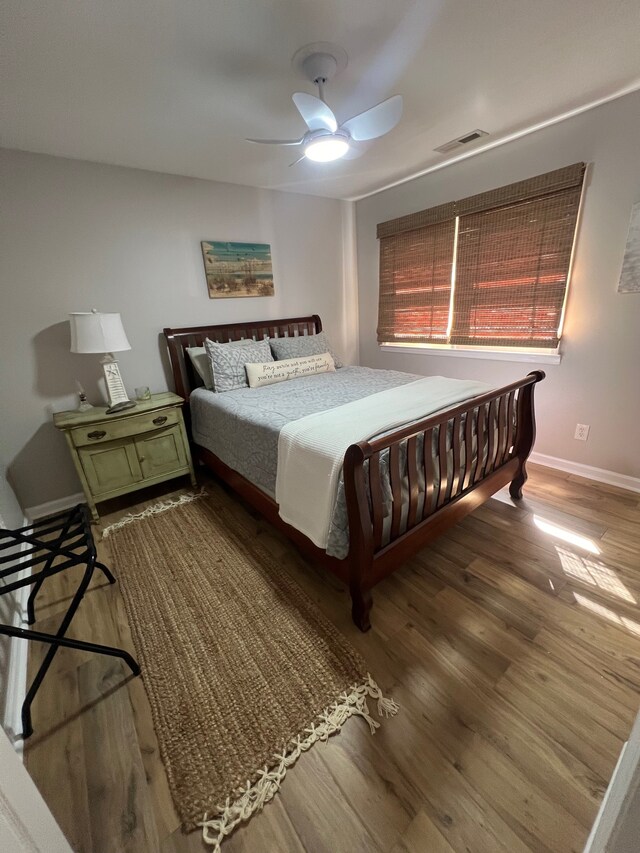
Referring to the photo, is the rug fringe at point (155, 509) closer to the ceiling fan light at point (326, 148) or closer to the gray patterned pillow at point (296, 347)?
the gray patterned pillow at point (296, 347)

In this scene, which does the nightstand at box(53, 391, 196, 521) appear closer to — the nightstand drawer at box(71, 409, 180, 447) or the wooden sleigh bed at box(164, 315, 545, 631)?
the nightstand drawer at box(71, 409, 180, 447)

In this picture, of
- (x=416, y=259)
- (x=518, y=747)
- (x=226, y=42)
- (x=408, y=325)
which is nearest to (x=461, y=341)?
(x=408, y=325)

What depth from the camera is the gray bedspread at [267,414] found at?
6.10 ft

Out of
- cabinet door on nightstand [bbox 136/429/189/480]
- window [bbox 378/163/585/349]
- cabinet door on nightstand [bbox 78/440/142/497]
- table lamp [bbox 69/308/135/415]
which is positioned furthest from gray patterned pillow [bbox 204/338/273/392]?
window [bbox 378/163/585/349]

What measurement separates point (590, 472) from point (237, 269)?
334 cm

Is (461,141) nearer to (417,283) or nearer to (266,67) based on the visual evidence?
(417,283)

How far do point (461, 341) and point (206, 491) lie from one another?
8.48 feet

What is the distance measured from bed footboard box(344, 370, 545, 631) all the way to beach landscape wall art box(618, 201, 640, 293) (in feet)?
2.88

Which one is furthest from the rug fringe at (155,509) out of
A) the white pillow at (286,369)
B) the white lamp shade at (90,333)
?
the white lamp shade at (90,333)

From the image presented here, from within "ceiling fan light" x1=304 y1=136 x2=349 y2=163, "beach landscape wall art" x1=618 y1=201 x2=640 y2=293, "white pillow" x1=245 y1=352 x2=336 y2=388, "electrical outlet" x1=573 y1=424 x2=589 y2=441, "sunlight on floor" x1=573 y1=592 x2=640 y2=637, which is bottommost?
"sunlight on floor" x1=573 y1=592 x2=640 y2=637

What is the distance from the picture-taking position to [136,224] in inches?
101

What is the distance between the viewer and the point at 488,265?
9.14 feet

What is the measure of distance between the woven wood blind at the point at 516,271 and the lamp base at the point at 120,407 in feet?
9.24

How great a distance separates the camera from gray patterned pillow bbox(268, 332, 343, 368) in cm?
307
